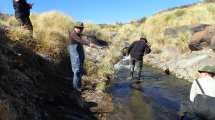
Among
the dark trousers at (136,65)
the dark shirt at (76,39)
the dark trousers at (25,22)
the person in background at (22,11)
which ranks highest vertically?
the person in background at (22,11)

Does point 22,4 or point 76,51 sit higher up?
point 22,4

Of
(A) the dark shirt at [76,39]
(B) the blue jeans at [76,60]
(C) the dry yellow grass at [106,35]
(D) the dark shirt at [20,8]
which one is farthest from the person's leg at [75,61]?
(D) the dark shirt at [20,8]

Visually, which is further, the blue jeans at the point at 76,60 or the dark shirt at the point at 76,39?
the blue jeans at the point at 76,60

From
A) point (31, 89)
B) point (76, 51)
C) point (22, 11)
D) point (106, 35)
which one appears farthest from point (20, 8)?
point (106, 35)

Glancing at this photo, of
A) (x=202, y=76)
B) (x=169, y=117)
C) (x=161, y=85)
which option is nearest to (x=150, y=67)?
(x=161, y=85)

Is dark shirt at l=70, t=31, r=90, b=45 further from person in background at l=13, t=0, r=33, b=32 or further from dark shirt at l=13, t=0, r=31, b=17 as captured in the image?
dark shirt at l=13, t=0, r=31, b=17

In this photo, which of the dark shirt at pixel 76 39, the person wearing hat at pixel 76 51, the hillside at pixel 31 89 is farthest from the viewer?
the person wearing hat at pixel 76 51

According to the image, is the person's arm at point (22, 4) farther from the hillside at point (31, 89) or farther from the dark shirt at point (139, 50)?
the dark shirt at point (139, 50)

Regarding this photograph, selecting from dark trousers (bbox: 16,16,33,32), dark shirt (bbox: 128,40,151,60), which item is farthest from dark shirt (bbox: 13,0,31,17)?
dark shirt (bbox: 128,40,151,60)

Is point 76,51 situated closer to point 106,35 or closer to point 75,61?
point 75,61

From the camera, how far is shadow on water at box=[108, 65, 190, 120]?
13023 millimetres

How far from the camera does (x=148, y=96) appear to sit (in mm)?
16406

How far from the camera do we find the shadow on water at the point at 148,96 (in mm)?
13023

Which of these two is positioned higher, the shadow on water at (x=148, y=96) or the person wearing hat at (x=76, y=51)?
the person wearing hat at (x=76, y=51)
